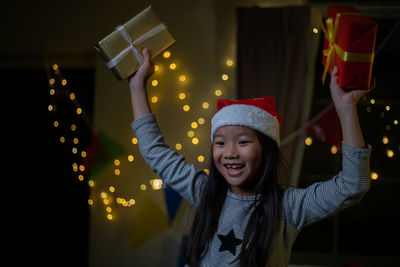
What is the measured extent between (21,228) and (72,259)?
46cm

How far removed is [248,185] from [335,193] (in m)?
0.25

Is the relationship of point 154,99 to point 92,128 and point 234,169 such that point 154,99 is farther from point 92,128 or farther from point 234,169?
point 234,169

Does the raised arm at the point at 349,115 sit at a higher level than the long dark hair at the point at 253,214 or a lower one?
higher

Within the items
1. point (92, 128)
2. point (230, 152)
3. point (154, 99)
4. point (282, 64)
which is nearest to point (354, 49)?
point (230, 152)

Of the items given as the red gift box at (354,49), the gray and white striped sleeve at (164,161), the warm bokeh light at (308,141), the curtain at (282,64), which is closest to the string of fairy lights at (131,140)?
the warm bokeh light at (308,141)

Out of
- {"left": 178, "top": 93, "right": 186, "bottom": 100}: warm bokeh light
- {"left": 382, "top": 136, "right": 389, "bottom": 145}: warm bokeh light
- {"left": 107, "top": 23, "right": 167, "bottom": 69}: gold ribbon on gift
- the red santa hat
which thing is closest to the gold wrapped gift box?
{"left": 107, "top": 23, "right": 167, "bottom": 69}: gold ribbon on gift

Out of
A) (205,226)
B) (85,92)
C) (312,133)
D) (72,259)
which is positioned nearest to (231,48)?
(312,133)

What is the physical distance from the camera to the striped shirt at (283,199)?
0.96 m

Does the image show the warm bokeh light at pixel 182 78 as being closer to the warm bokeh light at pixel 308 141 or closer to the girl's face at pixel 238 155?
the warm bokeh light at pixel 308 141

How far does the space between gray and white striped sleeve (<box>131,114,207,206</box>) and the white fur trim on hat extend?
0.52 ft

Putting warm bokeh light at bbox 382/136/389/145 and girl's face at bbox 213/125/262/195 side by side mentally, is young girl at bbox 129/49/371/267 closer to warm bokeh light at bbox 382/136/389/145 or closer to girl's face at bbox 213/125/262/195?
girl's face at bbox 213/125/262/195

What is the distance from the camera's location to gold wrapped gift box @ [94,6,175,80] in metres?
1.21

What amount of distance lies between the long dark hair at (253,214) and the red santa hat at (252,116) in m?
0.03

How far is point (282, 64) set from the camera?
2326 mm
